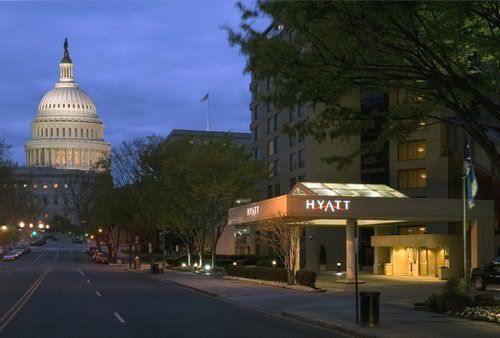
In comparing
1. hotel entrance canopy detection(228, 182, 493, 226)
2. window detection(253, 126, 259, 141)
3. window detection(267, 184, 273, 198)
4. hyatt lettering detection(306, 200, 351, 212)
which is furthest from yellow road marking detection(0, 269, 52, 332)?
window detection(253, 126, 259, 141)

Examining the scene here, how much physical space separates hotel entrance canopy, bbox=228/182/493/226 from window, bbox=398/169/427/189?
19370 millimetres

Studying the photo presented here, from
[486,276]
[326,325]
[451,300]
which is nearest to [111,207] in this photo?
[486,276]

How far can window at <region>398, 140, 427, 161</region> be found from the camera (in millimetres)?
62938

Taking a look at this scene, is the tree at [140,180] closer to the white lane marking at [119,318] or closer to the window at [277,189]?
the window at [277,189]

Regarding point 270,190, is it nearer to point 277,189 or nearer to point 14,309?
point 277,189

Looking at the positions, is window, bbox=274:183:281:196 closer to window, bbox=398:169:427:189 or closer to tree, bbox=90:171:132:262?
tree, bbox=90:171:132:262

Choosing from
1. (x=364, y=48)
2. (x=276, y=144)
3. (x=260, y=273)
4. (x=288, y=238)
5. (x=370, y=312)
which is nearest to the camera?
(x=364, y=48)

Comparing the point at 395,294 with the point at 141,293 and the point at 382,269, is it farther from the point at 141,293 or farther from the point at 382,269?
the point at 382,269

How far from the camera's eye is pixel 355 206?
→ 132ft

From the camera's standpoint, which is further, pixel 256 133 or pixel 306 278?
pixel 256 133

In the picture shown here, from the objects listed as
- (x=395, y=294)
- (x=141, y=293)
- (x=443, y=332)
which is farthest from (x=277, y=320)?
(x=141, y=293)

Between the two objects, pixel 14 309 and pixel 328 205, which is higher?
pixel 328 205

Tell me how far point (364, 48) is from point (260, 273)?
29226 mm

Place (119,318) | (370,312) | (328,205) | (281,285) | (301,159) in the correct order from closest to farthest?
1. (370,312)
2. (119,318)
3. (281,285)
4. (328,205)
5. (301,159)
